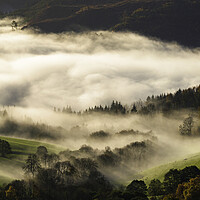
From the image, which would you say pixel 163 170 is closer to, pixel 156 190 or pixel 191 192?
pixel 156 190

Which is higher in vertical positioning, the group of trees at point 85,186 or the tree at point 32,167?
the tree at point 32,167

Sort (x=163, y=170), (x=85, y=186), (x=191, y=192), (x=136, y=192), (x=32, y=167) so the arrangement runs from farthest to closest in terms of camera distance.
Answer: (x=163, y=170) → (x=32, y=167) → (x=85, y=186) → (x=136, y=192) → (x=191, y=192)

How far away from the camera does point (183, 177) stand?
146m

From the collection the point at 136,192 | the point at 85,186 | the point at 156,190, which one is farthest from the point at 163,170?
the point at 136,192

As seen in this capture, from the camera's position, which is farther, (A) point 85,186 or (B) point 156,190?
(A) point 85,186

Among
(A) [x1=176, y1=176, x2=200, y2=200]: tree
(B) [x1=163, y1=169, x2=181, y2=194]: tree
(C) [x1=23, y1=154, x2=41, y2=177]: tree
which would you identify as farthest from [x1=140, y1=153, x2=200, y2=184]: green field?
(C) [x1=23, y1=154, x2=41, y2=177]: tree

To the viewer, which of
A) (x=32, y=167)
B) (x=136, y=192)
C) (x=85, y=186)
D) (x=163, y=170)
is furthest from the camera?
(x=163, y=170)

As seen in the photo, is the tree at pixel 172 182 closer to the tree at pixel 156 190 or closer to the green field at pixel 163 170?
the tree at pixel 156 190

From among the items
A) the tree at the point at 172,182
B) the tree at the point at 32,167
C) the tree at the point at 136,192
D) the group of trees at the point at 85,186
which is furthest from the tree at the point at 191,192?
the tree at the point at 32,167

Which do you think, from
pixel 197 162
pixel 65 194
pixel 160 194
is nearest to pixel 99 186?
pixel 65 194

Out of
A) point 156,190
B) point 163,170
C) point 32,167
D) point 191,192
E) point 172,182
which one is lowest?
point 191,192

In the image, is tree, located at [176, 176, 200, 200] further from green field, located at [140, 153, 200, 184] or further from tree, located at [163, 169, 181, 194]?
green field, located at [140, 153, 200, 184]

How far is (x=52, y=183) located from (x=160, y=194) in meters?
46.7

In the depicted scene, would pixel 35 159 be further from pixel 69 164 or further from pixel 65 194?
pixel 65 194
